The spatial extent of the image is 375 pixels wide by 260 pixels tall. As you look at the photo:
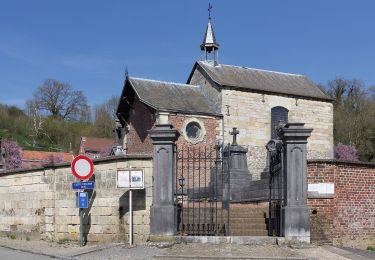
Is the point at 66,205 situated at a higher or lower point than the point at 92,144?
lower

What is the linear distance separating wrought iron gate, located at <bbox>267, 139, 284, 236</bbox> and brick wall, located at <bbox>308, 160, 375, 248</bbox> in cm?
85

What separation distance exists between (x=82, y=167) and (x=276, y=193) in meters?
4.63

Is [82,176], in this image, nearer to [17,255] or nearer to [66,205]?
[66,205]

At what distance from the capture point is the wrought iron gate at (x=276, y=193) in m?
11.3

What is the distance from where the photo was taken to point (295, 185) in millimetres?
10867

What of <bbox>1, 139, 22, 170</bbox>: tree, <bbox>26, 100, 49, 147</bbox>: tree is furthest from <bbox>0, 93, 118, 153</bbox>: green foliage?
<bbox>1, 139, 22, 170</bbox>: tree

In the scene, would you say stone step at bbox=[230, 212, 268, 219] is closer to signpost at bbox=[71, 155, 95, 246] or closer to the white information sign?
the white information sign

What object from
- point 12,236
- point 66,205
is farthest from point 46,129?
point 66,205

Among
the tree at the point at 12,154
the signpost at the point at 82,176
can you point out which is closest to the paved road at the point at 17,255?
the signpost at the point at 82,176

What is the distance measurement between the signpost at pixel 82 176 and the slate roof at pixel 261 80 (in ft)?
79.5

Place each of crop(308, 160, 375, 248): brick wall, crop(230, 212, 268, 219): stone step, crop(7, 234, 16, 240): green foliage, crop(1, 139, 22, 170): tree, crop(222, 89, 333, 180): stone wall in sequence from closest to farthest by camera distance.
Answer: crop(308, 160, 375, 248): brick wall → crop(230, 212, 268, 219): stone step → crop(7, 234, 16, 240): green foliage → crop(222, 89, 333, 180): stone wall → crop(1, 139, 22, 170): tree

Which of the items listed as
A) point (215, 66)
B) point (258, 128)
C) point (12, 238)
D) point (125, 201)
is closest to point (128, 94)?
point (215, 66)

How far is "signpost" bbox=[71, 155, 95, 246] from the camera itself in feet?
38.1

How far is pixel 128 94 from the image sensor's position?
36531 millimetres
